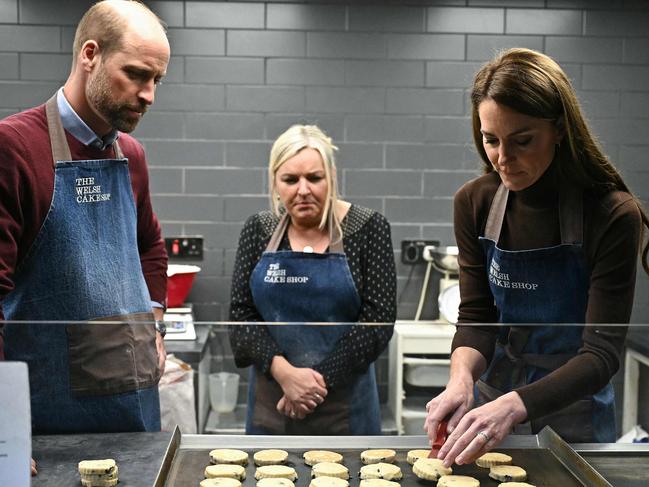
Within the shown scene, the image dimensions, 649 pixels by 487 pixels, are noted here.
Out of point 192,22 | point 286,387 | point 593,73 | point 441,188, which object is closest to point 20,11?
point 192,22

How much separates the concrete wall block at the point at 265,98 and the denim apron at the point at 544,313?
2.67m

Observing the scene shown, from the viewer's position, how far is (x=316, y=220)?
8.90 ft

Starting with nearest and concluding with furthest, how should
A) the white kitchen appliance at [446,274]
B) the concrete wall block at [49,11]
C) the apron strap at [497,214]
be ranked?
the apron strap at [497,214] < the white kitchen appliance at [446,274] < the concrete wall block at [49,11]

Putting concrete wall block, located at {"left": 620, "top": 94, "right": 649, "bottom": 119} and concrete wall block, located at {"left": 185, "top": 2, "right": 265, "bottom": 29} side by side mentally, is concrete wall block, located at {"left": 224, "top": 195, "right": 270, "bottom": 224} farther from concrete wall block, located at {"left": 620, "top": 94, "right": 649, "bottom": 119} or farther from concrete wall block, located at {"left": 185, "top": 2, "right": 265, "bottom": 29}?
concrete wall block, located at {"left": 620, "top": 94, "right": 649, "bottom": 119}

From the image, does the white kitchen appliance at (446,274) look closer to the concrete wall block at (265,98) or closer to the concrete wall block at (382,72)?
the concrete wall block at (382,72)

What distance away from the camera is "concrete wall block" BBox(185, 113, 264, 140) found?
444cm

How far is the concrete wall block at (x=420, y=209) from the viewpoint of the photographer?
4527 mm

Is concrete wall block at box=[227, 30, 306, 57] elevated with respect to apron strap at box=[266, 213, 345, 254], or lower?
elevated

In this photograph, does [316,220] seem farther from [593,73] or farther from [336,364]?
[593,73]

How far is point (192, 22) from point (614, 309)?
3277mm

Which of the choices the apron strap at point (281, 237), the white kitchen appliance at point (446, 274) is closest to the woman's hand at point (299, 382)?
the apron strap at point (281, 237)

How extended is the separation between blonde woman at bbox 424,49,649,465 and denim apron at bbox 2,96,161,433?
597mm

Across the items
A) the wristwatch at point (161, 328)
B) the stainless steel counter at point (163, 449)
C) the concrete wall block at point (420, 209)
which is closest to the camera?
the stainless steel counter at point (163, 449)

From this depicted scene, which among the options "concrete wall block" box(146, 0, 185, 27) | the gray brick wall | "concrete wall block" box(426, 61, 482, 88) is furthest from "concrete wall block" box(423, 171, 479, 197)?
"concrete wall block" box(146, 0, 185, 27)
